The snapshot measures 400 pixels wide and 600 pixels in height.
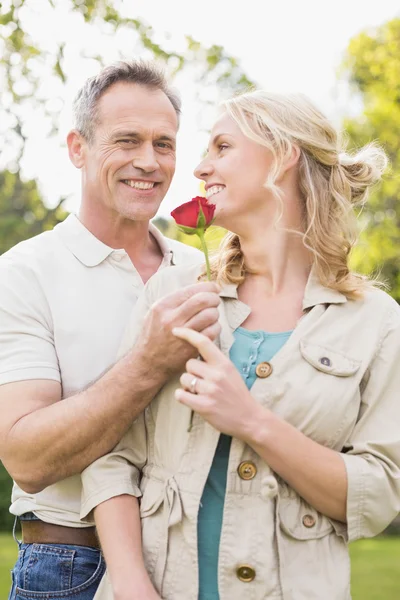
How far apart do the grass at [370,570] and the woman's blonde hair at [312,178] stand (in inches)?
308

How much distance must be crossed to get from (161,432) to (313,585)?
2.09 feet

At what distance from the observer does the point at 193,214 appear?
255 centimetres

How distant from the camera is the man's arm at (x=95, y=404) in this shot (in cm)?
259

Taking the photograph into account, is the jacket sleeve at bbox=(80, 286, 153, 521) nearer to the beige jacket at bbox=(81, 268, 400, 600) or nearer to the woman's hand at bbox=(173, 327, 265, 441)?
the beige jacket at bbox=(81, 268, 400, 600)

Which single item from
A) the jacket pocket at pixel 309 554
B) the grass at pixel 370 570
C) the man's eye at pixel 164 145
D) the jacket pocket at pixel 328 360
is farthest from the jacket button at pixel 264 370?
the grass at pixel 370 570

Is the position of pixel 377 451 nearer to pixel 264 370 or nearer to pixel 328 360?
pixel 328 360

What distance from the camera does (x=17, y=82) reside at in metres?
10.8

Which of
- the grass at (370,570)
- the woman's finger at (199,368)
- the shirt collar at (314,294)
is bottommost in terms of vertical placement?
the grass at (370,570)

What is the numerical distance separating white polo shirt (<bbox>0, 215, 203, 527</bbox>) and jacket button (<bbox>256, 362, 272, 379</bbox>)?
73 centimetres

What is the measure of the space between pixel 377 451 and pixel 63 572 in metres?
1.15

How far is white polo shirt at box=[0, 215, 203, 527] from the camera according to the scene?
3031 millimetres

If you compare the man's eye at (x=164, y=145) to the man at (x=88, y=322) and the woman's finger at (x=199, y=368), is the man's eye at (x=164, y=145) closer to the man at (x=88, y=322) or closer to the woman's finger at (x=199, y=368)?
the man at (x=88, y=322)

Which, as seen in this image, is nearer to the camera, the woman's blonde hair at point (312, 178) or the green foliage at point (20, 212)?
the woman's blonde hair at point (312, 178)

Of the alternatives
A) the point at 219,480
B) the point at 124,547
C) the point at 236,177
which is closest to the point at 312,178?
the point at 236,177
